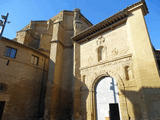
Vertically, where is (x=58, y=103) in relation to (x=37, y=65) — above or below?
below

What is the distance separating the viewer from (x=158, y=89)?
5973 mm

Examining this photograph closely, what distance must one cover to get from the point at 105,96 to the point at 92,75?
6.48 feet

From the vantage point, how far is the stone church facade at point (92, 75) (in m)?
6.80

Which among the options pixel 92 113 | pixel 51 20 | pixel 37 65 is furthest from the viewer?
pixel 51 20

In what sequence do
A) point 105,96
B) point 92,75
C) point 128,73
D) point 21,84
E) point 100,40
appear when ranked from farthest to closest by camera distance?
1. point 21,84
2. point 100,40
3. point 92,75
4. point 105,96
5. point 128,73

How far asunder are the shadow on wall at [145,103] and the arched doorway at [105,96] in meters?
1.35

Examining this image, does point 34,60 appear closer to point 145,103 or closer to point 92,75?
point 92,75

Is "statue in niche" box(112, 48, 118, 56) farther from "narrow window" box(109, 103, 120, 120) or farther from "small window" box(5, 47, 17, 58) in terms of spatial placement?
"small window" box(5, 47, 17, 58)

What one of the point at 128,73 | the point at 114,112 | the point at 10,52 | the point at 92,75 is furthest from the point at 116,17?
the point at 10,52

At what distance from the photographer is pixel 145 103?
6145mm

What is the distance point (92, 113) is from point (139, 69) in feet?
15.2

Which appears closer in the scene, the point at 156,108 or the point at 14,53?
the point at 156,108

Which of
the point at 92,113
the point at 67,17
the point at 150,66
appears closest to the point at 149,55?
the point at 150,66

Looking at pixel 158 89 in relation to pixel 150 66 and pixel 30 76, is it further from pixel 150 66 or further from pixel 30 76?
pixel 30 76
